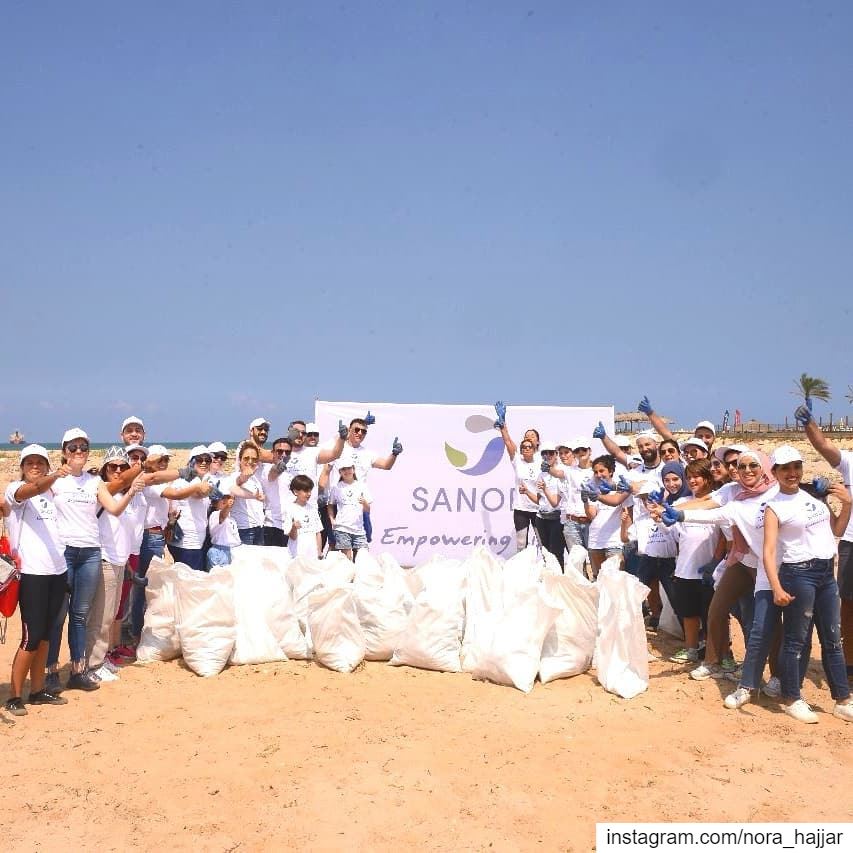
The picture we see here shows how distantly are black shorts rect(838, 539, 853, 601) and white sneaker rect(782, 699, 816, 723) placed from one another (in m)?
0.81

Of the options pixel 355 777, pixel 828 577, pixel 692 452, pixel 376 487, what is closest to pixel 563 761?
pixel 355 777

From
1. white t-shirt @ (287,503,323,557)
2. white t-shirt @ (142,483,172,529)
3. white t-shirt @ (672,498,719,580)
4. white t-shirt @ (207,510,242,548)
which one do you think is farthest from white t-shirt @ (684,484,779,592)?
white t-shirt @ (142,483,172,529)

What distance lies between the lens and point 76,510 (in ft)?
15.3

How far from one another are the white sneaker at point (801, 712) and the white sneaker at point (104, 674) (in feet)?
13.2

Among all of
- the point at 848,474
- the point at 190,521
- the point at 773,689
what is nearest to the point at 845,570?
the point at 848,474

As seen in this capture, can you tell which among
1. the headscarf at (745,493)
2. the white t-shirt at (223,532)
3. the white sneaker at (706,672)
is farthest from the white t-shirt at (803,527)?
the white t-shirt at (223,532)

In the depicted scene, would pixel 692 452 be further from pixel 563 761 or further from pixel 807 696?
pixel 563 761

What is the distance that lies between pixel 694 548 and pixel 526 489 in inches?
91.4

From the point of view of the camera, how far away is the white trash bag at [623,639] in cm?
477

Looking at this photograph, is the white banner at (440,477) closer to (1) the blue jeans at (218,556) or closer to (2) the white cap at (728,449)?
(1) the blue jeans at (218,556)

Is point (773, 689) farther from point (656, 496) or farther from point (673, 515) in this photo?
point (656, 496)

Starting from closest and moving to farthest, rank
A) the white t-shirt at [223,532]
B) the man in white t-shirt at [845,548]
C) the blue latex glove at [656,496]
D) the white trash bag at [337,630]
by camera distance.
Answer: the man in white t-shirt at [845,548], the white trash bag at [337,630], the blue latex glove at [656,496], the white t-shirt at [223,532]

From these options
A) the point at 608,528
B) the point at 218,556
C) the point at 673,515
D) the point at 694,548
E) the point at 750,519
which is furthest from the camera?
the point at 608,528

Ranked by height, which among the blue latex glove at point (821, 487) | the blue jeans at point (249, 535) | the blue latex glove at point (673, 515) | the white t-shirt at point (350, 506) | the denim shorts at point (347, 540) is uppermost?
the blue latex glove at point (821, 487)
